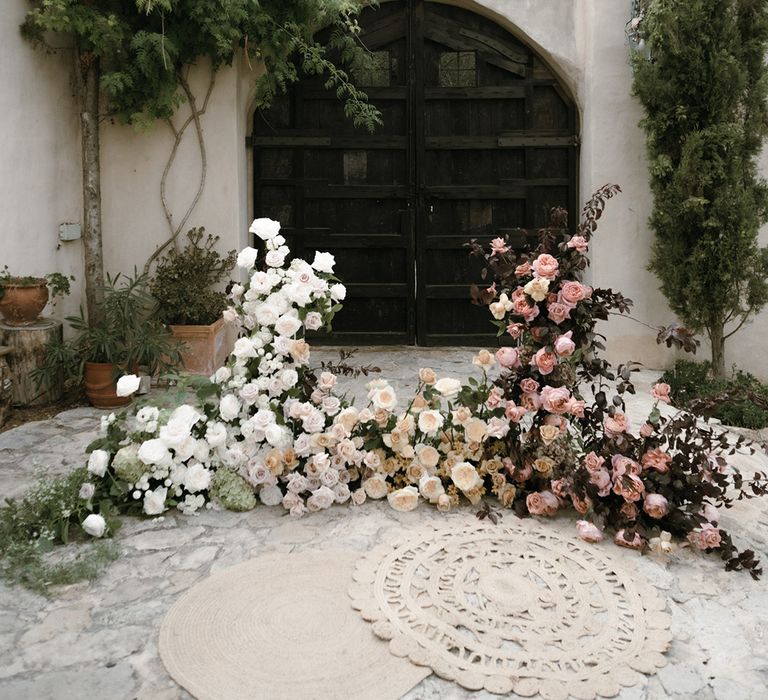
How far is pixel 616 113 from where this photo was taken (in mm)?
5395

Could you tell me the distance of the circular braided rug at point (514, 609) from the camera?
6.36ft

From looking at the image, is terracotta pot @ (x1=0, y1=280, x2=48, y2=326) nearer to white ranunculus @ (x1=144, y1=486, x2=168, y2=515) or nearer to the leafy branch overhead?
the leafy branch overhead

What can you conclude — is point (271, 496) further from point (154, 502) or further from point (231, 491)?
point (154, 502)

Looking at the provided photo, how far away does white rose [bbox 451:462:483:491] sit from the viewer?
2934 mm

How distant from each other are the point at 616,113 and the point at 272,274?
3.39m

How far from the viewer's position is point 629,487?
2.63 meters

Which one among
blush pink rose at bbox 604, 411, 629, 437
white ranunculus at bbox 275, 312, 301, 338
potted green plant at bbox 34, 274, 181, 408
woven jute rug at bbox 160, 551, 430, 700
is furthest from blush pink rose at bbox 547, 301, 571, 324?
potted green plant at bbox 34, 274, 181, 408

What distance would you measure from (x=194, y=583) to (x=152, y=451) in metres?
0.61

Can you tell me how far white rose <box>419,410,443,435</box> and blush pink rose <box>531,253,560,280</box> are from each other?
661 mm

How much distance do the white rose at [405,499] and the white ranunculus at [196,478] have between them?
2.31ft

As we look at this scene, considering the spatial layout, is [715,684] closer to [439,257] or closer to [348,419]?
[348,419]

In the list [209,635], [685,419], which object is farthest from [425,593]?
[685,419]

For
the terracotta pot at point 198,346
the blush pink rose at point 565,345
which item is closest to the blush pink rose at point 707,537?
the blush pink rose at point 565,345

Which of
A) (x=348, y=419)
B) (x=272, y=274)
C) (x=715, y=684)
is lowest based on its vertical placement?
(x=715, y=684)
